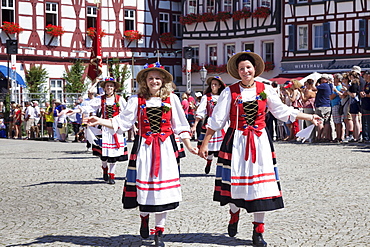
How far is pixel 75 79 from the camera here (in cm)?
3703

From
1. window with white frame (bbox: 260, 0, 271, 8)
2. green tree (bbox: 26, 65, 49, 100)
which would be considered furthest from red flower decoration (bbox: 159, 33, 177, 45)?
green tree (bbox: 26, 65, 49, 100)

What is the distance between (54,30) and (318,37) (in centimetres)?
1532

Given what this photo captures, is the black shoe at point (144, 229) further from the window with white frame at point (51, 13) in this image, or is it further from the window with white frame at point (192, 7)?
the window with white frame at point (192, 7)

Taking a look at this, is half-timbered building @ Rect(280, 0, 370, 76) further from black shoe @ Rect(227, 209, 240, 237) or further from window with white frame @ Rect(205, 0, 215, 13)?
black shoe @ Rect(227, 209, 240, 237)

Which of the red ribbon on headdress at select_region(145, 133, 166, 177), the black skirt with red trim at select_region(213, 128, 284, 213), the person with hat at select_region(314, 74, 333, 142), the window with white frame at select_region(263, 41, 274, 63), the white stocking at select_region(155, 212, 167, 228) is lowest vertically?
the white stocking at select_region(155, 212, 167, 228)

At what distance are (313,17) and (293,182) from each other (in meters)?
28.9

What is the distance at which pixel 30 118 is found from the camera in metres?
27.1

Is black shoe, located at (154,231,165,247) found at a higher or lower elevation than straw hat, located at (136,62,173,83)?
lower

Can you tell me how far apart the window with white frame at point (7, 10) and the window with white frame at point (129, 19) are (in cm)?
770

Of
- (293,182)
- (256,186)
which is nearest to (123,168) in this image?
(293,182)

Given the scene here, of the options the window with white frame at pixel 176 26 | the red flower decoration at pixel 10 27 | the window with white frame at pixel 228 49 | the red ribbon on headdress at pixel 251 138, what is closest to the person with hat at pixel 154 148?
the red ribbon on headdress at pixel 251 138

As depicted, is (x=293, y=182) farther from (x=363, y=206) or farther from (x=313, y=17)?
(x=313, y=17)

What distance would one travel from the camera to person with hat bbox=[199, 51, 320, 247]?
6.02 meters

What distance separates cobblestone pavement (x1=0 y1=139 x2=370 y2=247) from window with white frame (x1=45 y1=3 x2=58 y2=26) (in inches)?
1036
